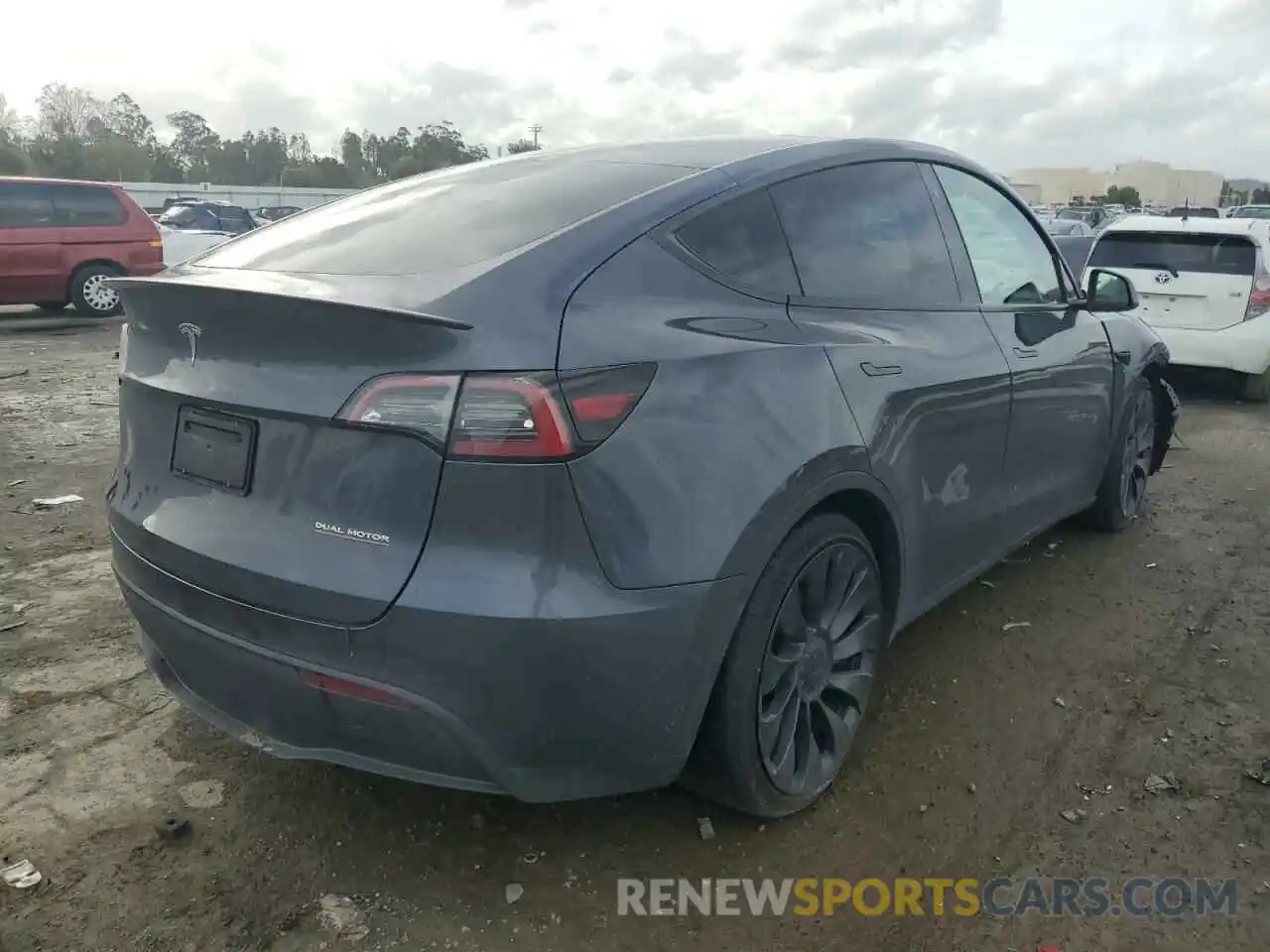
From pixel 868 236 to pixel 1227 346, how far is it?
6.48 meters

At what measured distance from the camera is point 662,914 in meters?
2.36

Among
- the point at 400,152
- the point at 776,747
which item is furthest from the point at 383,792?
the point at 400,152

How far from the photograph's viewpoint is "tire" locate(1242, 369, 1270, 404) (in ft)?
27.8

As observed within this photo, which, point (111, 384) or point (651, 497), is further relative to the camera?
point (111, 384)

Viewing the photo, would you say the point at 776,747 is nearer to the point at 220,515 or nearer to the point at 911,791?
the point at 911,791

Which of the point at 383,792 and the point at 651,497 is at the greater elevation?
the point at 651,497

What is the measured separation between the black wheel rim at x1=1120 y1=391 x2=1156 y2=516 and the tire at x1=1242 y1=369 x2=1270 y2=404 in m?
4.08

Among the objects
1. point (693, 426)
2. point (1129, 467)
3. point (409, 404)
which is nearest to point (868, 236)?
point (693, 426)

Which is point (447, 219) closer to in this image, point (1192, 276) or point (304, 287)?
point (304, 287)

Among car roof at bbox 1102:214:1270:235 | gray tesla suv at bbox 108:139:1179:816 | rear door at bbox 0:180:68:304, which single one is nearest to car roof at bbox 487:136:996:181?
gray tesla suv at bbox 108:139:1179:816

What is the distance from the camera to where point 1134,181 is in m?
115

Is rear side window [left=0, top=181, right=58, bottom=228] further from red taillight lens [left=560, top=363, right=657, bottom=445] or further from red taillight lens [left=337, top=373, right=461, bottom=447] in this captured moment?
red taillight lens [left=560, top=363, right=657, bottom=445]

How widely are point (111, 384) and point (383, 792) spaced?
7264 mm

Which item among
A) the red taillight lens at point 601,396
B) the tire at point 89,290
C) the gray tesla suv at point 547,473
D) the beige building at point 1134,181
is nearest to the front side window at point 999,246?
the gray tesla suv at point 547,473
